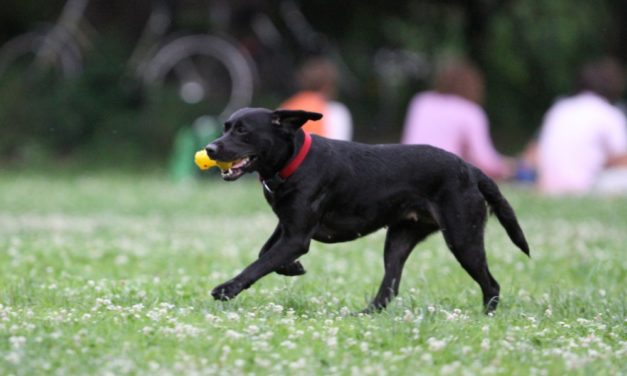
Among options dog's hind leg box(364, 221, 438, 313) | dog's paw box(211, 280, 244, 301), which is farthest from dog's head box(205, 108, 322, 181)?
dog's hind leg box(364, 221, 438, 313)

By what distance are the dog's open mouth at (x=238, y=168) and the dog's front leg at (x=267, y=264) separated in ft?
1.34

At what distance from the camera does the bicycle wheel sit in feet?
72.6

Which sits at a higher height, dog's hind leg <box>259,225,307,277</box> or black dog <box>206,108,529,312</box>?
black dog <box>206,108,529,312</box>

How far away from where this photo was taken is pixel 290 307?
6.48 meters

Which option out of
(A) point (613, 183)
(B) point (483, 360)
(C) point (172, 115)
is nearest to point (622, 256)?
(B) point (483, 360)

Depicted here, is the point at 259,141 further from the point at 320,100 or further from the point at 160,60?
the point at 160,60

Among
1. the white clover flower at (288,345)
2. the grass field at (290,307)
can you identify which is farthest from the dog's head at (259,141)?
the white clover flower at (288,345)

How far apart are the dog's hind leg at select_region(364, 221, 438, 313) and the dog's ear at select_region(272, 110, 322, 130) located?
3.36 feet

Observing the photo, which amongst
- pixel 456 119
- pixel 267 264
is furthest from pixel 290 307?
pixel 456 119

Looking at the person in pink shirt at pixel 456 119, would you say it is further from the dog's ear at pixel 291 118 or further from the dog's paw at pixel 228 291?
the dog's paw at pixel 228 291

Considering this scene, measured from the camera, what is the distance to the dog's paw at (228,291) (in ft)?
20.4

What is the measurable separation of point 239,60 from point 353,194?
51.9ft

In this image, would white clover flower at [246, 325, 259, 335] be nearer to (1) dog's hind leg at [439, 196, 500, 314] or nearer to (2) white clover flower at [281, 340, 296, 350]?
(2) white clover flower at [281, 340, 296, 350]

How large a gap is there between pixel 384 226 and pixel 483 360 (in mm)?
1817
